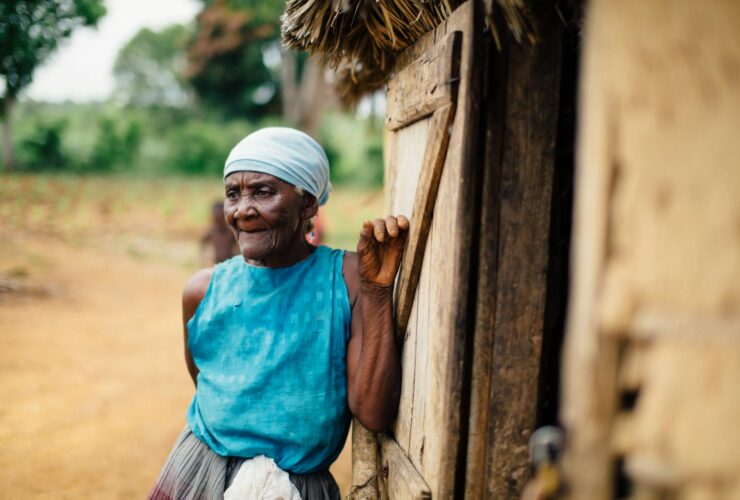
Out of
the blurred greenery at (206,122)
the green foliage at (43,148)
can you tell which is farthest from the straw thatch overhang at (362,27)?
the green foliage at (43,148)

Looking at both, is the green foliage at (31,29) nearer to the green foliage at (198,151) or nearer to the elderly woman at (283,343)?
the elderly woman at (283,343)

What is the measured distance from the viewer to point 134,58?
36594mm

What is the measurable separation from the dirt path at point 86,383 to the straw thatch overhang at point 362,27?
2.75 meters

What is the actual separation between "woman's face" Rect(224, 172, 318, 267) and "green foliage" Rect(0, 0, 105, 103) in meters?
4.60

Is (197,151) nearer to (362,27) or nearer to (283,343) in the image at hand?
(362,27)

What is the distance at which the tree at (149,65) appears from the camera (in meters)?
35.5

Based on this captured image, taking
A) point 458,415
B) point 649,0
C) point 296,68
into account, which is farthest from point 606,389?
point 296,68

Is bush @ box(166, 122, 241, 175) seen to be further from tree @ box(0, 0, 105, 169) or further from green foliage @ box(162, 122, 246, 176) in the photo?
tree @ box(0, 0, 105, 169)

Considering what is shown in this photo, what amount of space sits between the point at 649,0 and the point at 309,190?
4.60 ft

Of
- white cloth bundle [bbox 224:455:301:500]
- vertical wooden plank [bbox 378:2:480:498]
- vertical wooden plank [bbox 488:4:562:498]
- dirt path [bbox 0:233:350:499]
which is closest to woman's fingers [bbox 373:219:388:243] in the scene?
vertical wooden plank [bbox 378:2:480:498]

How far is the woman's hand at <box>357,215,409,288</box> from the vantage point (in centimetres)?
175

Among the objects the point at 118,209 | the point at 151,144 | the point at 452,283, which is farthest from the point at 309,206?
the point at 151,144

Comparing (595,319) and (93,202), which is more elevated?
(93,202)

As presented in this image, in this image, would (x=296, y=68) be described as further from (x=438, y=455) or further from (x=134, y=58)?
(x=134, y=58)
